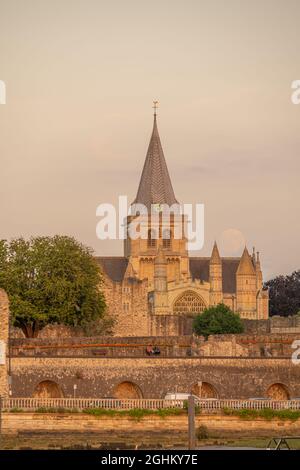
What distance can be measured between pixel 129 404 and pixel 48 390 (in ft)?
22.4

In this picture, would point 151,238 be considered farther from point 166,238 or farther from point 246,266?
point 246,266

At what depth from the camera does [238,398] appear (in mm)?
72875

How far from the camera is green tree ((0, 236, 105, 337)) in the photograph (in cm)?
9712

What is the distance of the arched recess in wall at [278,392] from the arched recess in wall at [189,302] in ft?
348

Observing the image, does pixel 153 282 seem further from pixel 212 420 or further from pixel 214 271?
pixel 212 420

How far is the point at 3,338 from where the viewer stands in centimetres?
6650

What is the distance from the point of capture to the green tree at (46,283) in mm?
97125

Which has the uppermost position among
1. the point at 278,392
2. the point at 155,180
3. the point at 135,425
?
the point at 155,180

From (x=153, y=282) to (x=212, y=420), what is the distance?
390 feet

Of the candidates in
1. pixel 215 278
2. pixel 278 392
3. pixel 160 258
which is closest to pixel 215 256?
pixel 215 278

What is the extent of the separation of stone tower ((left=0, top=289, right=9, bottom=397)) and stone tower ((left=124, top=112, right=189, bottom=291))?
122650 mm

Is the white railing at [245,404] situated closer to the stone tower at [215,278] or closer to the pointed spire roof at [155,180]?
the stone tower at [215,278]

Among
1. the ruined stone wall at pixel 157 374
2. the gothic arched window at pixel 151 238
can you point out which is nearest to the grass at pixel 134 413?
the ruined stone wall at pixel 157 374
